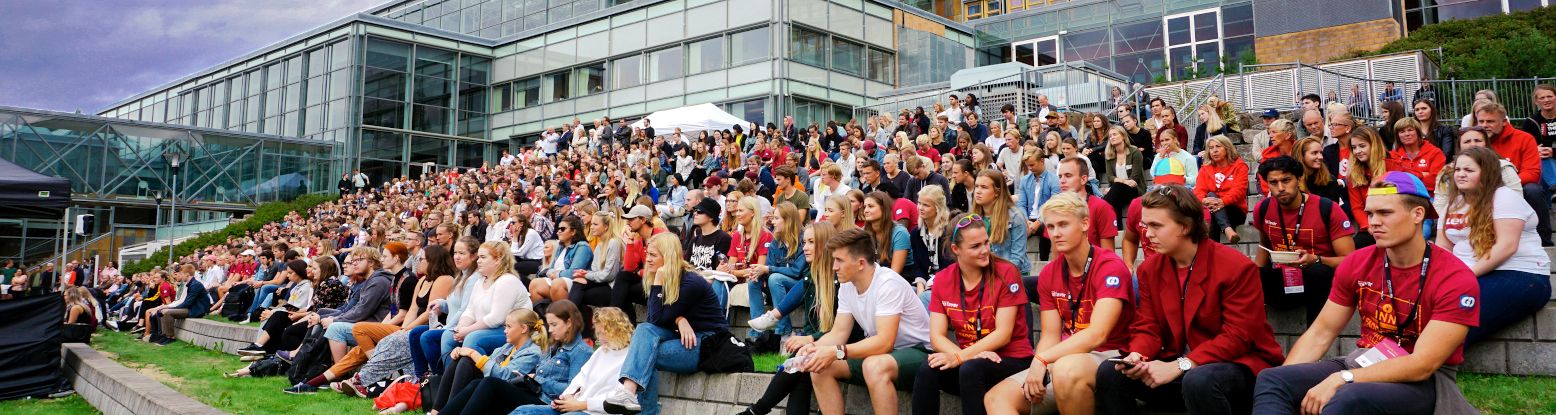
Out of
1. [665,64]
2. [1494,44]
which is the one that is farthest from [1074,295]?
[665,64]

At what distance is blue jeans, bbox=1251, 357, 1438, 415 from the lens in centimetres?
367

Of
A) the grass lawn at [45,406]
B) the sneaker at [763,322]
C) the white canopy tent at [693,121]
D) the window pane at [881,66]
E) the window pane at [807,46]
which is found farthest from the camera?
the window pane at [881,66]

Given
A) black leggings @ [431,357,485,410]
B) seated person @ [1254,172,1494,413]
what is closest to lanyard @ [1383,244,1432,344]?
seated person @ [1254,172,1494,413]

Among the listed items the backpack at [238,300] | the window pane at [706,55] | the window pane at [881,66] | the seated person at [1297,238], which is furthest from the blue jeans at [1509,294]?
the window pane at [881,66]

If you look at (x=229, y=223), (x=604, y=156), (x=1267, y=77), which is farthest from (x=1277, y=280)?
(x=229, y=223)

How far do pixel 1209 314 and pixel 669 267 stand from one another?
3.71 meters

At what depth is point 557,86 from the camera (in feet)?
112

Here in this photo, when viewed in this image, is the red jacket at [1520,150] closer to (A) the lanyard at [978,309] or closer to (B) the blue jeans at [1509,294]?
(B) the blue jeans at [1509,294]

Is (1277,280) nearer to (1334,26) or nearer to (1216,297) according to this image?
(1216,297)

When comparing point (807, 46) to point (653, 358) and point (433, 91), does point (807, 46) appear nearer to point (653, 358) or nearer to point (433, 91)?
point (433, 91)

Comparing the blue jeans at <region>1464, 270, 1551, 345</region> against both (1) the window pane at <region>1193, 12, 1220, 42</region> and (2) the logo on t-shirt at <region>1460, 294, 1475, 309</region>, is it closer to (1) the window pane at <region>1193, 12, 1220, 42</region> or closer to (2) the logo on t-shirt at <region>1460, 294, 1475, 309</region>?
(2) the logo on t-shirt at <region>1460, 294, 1475, 309</region>

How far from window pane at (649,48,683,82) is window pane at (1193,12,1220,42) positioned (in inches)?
631

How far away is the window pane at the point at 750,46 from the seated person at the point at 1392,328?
24.5 metres

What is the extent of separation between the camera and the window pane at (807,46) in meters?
28.3
